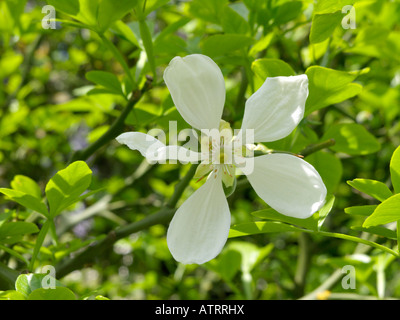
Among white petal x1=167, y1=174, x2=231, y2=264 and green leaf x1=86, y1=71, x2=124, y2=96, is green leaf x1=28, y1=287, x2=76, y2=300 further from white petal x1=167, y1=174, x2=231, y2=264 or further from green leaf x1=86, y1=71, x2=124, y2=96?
green leaf x1=86, y1=71, x2=124, y2=96

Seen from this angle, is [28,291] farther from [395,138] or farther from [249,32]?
[395,138]

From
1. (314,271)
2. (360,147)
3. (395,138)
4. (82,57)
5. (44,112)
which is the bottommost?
(314,271)

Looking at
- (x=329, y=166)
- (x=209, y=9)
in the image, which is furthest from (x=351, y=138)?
(x=209, y=9)

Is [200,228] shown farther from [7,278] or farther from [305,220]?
[7,278]

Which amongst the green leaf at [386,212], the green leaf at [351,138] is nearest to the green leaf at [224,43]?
the green leaf at [351,138]

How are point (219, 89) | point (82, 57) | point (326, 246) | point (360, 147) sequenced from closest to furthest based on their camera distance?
1. point (219, 89)
2. point (360, 147)
3. point (326, 246)
4. point (82, 57)

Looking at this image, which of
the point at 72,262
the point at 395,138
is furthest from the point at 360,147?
the point at 395,138
